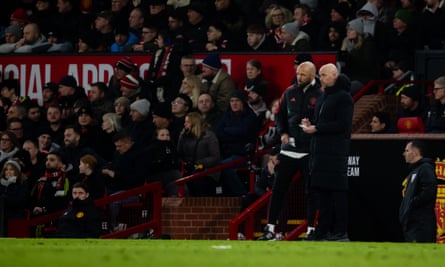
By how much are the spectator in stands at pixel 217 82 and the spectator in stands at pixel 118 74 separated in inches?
55.1

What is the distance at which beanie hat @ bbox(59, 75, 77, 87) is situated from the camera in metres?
20.2

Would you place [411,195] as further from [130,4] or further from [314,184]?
[130,4]

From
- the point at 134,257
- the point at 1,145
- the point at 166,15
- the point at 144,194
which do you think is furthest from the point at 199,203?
the point at 134,257

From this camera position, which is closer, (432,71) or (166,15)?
(432,71)

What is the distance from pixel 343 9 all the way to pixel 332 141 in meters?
6.57

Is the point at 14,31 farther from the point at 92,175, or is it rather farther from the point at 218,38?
the point at 92,175

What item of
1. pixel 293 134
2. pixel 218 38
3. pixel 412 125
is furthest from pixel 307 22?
pixel 293 134

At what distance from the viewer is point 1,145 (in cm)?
1859

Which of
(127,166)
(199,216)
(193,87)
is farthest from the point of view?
(193,87)

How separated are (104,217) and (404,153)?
439 centimetres

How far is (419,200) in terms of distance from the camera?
1333 centimetres

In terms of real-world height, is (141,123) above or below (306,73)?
below

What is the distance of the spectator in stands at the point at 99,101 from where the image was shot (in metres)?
19.6

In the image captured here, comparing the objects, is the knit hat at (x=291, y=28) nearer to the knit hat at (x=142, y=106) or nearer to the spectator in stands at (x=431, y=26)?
the spectator in stands at (x=431, y=26)
